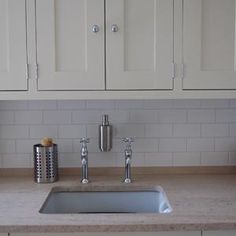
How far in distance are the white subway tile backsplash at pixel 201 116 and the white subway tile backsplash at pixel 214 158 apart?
19cm

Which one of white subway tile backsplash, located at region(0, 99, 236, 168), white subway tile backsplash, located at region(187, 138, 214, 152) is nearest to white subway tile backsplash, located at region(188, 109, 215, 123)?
white subway tile backsplash, located at region(0, 99, 236, 168)

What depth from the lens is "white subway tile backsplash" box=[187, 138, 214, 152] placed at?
2275 millimetres

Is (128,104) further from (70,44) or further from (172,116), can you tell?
(70,44)

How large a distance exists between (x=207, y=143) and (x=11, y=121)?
3.64ft

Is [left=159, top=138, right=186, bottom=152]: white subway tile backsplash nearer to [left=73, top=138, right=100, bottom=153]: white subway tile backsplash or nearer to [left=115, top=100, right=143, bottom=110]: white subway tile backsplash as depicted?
[left=115, top=100, right=143, bottom=110]: white subway tile backsplash

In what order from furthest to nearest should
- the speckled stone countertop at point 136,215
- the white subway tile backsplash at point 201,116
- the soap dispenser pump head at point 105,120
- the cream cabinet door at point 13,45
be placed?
the white subway tile backsplash at point 201,116
the soap dispenser pump head at point 105,120
the cream cabinet door at point 13,45
the speckled stone countertop at point 136,215

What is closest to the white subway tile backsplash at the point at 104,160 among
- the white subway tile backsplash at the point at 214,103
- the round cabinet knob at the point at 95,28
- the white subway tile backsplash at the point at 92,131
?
the white subway tile backsplash at the point at 92,131

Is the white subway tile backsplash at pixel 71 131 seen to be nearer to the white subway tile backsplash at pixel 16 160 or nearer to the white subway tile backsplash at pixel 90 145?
the white subway tile backsplash at pixel 90 145

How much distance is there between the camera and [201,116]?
226cm

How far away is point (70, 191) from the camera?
6.73 feet

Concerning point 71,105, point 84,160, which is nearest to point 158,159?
point 84,160

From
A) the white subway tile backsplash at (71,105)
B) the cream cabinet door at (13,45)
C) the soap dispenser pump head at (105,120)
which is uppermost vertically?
the cream cabinet door at (13,45)

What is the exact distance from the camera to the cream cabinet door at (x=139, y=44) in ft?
6.17

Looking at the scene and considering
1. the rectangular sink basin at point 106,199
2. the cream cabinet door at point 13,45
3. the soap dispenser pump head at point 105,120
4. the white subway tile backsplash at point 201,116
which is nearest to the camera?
the cream cabinet door at point 13,45
